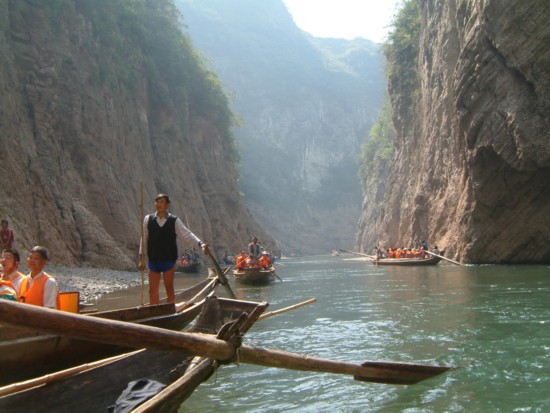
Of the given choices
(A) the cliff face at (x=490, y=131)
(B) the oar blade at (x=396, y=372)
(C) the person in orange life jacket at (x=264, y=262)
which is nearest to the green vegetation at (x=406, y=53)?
(A) the cliff face at (x=490, y=131)

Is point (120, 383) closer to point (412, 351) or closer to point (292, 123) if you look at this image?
point (412, 351)

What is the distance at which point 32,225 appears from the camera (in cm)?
1955

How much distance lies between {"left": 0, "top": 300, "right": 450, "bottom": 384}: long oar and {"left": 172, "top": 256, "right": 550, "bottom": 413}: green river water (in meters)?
0.29

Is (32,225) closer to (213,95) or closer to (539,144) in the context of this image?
(539,144)

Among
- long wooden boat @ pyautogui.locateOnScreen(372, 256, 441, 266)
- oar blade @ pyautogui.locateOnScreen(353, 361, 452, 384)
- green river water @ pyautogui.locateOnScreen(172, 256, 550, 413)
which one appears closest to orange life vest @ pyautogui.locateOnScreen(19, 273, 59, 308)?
green river water @ pyautogui.locateOnScreen(172, 256, 550, 413)

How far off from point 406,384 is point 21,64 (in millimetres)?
23872

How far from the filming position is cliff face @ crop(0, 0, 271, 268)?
2059 centimetres

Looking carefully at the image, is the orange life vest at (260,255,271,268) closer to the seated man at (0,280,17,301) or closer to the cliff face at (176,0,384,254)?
the seated man at (0,280,17,301)

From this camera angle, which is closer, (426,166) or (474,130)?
(474,130)

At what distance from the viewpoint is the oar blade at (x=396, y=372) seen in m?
5.00

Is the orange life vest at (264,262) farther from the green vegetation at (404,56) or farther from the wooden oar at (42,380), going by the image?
the green vegetation at (404,56)

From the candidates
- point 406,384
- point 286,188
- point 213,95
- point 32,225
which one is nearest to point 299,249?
point 286,188

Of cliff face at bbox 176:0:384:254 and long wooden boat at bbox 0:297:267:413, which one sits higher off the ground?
cliff face at bbox 176:0:384:254

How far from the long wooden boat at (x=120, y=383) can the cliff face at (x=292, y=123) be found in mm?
85257
